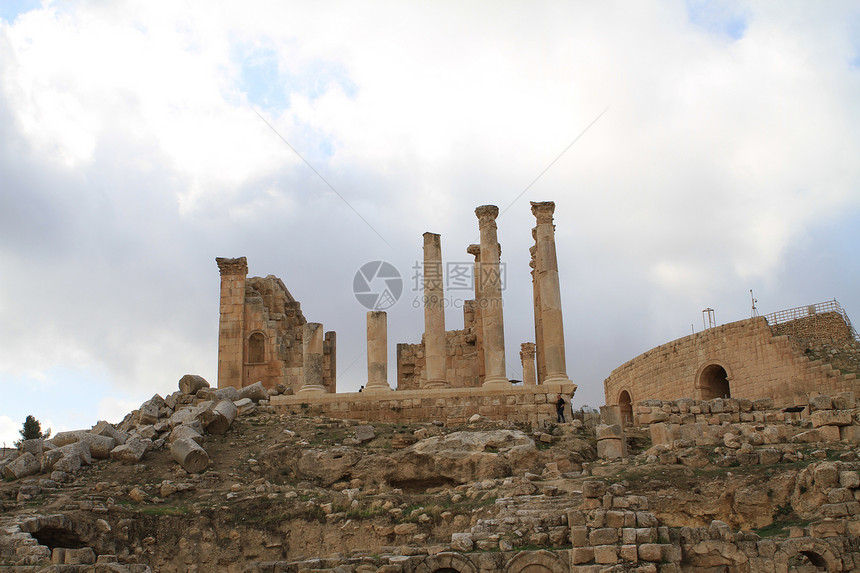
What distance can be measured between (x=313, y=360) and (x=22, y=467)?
993cm

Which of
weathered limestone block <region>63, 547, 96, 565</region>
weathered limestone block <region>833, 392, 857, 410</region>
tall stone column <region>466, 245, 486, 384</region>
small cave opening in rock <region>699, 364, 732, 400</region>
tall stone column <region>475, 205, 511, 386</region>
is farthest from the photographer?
small cave opening in rock <region>699, 364, 732, 400</region>

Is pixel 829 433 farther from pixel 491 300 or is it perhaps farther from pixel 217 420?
pixel 217 420

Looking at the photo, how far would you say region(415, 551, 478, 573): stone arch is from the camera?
15000 mm

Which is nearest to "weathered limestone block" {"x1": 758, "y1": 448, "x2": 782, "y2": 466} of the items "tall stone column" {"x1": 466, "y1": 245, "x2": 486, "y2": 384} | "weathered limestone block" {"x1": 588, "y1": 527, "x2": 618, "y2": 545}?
"weathered limestone block" {"x1": 588, "y1": 527, "x2": 618, "y2": 545}

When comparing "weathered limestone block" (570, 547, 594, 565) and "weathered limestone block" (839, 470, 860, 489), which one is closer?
"weathered limestone block" (570, 547, 594, 565)

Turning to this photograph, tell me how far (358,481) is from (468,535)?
230 inches

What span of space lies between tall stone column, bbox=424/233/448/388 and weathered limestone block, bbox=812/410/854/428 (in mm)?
11677

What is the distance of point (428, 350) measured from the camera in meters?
28.4

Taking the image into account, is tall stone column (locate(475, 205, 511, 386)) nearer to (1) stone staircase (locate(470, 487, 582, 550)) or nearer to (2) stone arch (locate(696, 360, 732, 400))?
(1) stone staircase (locate(470, 487, 582, 550))

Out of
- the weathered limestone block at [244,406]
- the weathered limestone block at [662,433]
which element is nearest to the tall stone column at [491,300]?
the weathered limestone block at [662,433]

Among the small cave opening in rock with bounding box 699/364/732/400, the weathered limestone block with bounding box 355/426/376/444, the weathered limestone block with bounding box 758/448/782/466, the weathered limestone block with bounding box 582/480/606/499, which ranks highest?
the small cave opening in rock with bounding box 699/364/732/400

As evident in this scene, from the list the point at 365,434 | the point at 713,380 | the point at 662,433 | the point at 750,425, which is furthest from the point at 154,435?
the point at 713,380

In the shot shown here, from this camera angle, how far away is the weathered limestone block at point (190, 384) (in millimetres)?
27797

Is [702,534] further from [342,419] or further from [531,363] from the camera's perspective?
[531,363]
